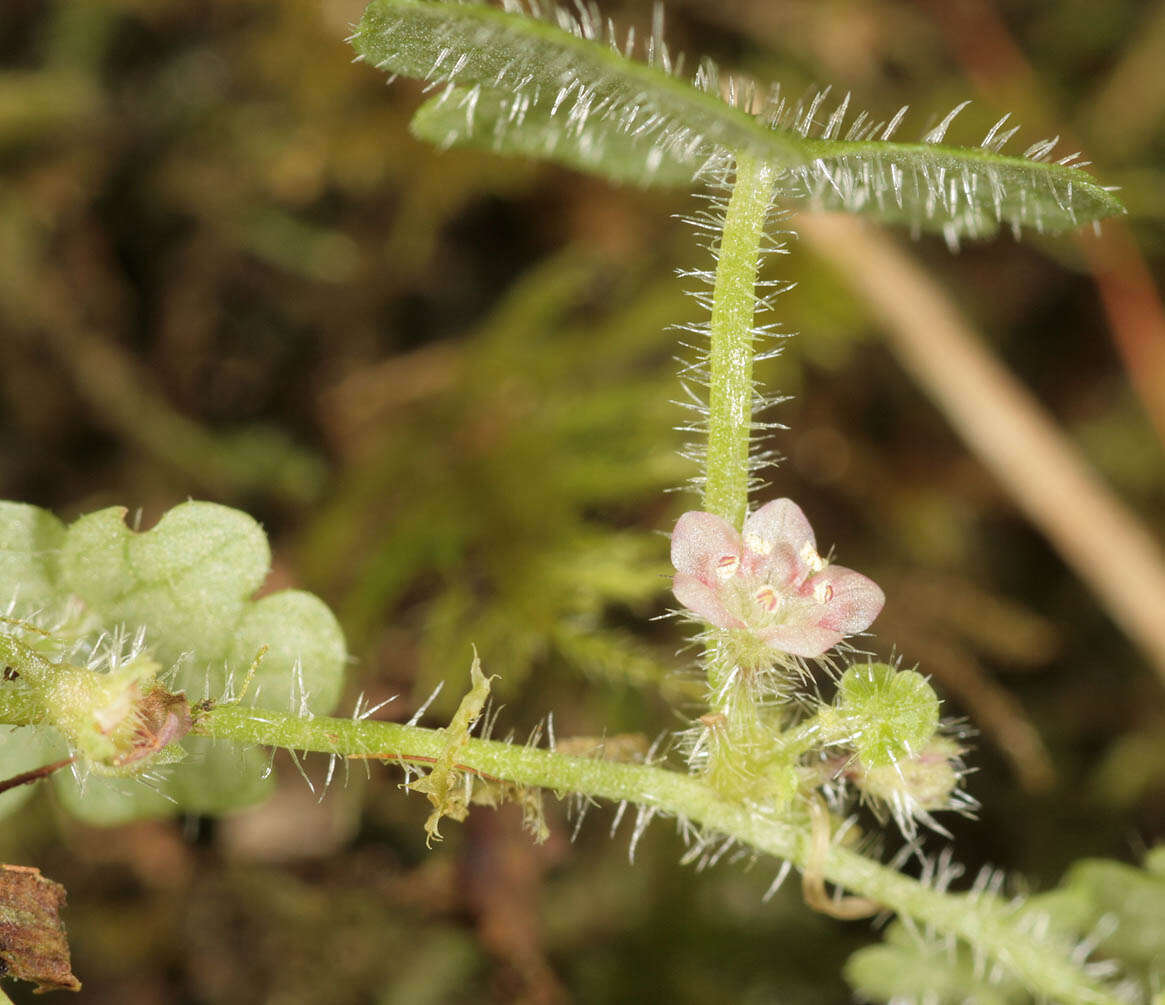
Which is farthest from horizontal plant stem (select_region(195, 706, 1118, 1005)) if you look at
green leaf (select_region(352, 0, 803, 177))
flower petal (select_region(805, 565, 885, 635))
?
green leaf (select_region(352, 0, 803, 177))

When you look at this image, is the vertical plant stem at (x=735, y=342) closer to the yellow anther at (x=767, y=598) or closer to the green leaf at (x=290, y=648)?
the yellow anther at (x=767, y=598)

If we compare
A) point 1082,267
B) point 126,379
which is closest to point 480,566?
point 126,379

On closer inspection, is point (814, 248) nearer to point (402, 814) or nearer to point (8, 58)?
point (402, 814)

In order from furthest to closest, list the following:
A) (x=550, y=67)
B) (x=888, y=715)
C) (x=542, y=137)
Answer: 1. (x=542, y=137)
2. (x=888, y=715)
3. (x=550, y=67)

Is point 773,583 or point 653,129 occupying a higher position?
point 653,129

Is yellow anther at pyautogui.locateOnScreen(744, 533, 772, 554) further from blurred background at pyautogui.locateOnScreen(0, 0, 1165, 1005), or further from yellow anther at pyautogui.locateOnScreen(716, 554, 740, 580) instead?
blurred background at pyautogui.locateOnScreen(0, 0, 1165, 1005)

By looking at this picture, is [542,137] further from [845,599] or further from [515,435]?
[515,435]

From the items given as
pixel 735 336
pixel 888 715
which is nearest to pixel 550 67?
pixel 735 336
